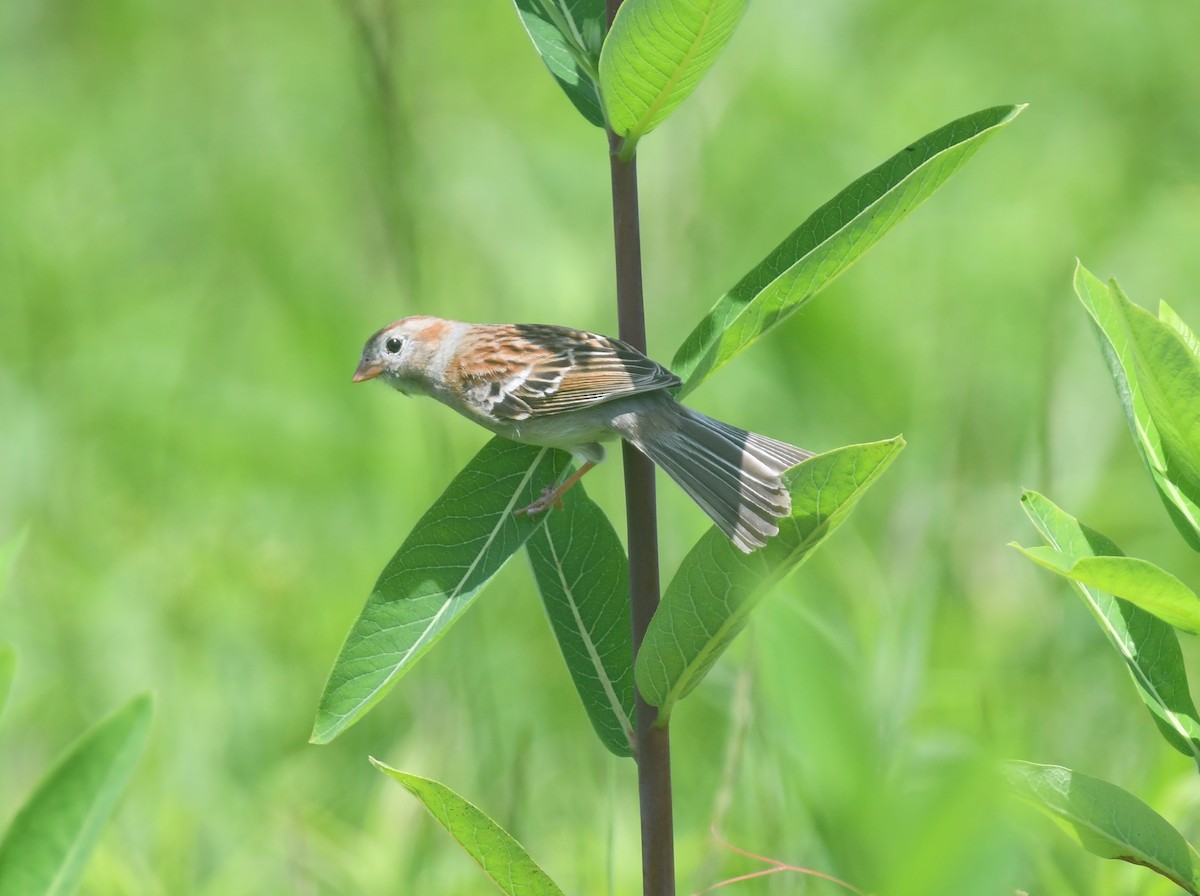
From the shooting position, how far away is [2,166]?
21.4 feet

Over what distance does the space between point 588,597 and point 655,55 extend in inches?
29.6

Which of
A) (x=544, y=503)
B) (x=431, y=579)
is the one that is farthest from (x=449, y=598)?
(x=544, y=503)

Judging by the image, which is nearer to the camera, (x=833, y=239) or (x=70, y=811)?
(x=833, y=239)

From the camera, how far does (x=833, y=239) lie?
4.93ft

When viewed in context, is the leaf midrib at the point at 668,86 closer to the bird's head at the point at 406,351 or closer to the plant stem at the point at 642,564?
the plant stem at the point at 642,564

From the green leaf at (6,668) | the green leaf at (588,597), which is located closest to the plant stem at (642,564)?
the green leaf at (588,597)

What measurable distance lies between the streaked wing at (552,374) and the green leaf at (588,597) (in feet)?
1.00

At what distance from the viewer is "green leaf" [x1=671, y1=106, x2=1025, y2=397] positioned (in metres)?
1.48

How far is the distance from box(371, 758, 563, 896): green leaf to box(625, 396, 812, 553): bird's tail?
1.42 feet

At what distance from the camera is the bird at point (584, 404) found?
5.89 feet

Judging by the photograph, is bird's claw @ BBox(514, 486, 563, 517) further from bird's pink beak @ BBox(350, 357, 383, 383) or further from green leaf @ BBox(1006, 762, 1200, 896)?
bird's pink beak @ BBox(350, 357, 383, 383)

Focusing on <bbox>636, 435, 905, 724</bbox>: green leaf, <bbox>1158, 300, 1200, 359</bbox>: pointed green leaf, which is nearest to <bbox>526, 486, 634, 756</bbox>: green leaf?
<bbox>636, 435, 905, 724</bbox>: green leaf

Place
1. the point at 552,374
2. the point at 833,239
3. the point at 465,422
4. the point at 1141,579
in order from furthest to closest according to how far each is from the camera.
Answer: the point at 465,422
the point at 552,374
the point at 833,239
the point at 1141,579

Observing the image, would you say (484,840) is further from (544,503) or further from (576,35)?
(576,35)
